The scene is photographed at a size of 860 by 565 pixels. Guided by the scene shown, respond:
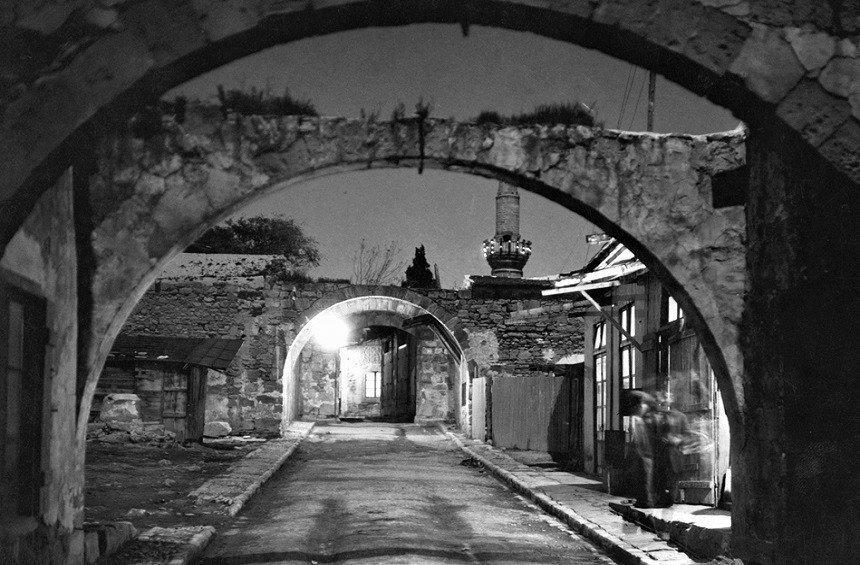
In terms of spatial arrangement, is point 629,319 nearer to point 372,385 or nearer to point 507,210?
point 507,210

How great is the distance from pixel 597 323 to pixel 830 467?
10445mm

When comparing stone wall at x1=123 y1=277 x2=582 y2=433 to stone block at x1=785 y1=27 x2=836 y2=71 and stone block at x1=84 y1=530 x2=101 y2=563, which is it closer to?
stone block at x1=84 y1=530 x2=101 y2=563

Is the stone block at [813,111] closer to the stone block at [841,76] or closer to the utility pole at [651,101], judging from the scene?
the stone block at [841,76]

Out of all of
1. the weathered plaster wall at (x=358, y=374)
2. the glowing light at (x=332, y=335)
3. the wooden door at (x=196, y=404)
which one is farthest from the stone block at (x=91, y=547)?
the weathered plaster wall at (x=358, y=374)

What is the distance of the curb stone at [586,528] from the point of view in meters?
6.86

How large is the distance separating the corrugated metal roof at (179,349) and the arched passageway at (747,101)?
12505mm

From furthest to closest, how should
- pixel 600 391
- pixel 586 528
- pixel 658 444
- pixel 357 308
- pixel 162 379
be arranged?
pixel 357 308, pixel 162 379, pixel 600 391, pixel 658 444, pixel 586 528

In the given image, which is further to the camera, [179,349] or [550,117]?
[179,349]

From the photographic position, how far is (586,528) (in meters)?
8.37

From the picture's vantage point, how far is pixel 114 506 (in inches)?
361

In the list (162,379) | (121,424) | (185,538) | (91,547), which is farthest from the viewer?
(162,379)

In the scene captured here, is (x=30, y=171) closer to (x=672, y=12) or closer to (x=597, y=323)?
(x=672, y=12)

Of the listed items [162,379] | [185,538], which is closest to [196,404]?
[162,379]

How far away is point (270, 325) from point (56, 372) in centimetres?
1634
